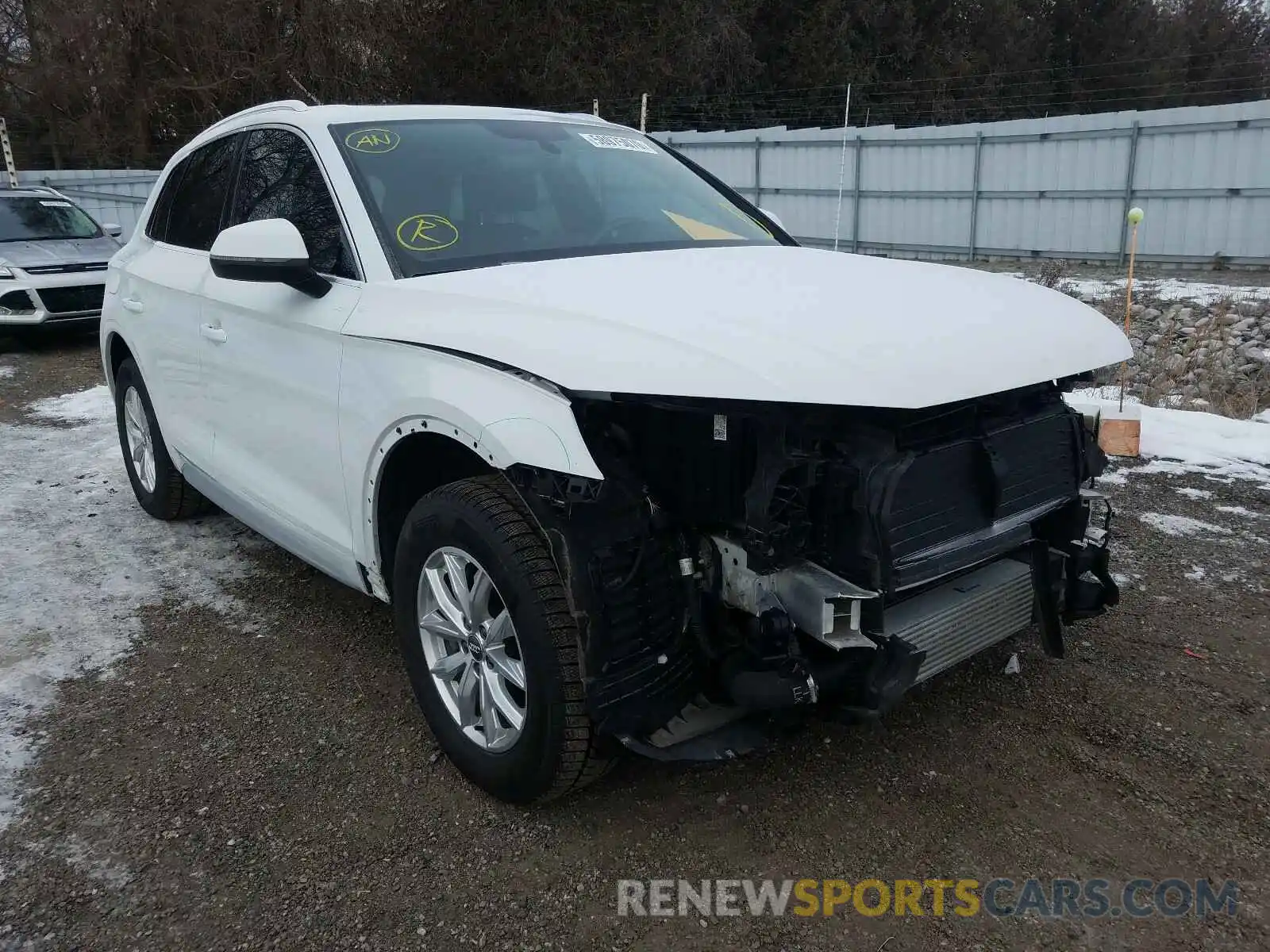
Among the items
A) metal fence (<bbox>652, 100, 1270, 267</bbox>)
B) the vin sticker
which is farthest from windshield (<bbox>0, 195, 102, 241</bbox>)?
the vin sticker

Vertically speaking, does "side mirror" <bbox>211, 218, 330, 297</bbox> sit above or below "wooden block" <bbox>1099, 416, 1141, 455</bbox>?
above

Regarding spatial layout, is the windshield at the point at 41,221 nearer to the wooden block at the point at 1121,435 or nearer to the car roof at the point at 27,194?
the car roof at the point at 27,194

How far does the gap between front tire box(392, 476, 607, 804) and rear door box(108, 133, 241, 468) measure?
66.5 inches

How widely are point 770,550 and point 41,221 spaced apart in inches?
461

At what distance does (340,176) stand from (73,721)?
6.47 ft

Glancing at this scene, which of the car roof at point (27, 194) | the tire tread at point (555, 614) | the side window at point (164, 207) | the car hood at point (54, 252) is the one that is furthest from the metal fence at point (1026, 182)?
the tire tread at point (555, 614)

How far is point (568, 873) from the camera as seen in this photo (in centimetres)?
253

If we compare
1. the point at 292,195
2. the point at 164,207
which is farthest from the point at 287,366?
the point at 164,207

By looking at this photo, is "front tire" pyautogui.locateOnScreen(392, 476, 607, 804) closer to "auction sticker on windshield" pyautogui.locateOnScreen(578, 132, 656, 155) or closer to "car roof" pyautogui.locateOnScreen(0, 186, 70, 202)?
"auction sticker on windshield" pyautogui.locateOnScreen(578, 132, 656, 155)

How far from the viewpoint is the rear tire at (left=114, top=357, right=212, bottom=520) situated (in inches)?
190

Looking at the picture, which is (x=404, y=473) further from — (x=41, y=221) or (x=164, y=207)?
(x=41, y=221)

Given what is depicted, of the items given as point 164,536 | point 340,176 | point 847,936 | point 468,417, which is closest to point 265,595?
point 164,536

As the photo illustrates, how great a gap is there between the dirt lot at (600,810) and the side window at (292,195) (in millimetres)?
1463

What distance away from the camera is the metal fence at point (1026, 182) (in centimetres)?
1505
